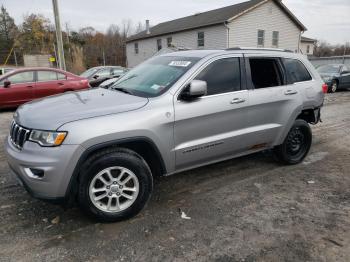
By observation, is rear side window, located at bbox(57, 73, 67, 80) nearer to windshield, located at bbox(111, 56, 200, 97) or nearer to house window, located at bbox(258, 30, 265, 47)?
windshield, located at bbox(111, 56, 200, 97)

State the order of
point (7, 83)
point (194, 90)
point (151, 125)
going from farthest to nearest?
point (7, 83) → point (194, 90) → point (151, 125)

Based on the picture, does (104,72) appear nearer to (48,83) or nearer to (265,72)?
(48,83)

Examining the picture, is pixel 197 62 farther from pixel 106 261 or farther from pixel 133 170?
pixel 106 261

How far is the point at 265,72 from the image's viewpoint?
4.21 meters

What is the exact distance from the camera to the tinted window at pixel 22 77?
909 centimetres

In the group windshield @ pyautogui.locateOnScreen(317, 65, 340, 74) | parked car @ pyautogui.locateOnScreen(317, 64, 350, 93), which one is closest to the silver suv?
parked car @ pyautogui.locateOnScreen(317, 64, 350, 93)

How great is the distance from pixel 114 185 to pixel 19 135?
107 centimetres

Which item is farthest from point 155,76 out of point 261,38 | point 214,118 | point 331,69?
point 261,38

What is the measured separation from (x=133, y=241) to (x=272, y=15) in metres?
26.9

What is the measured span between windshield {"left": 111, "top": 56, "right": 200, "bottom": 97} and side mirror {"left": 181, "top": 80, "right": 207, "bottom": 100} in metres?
0.21

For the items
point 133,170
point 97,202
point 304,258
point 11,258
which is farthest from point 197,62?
point 11,258

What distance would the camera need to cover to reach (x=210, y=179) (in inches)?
169

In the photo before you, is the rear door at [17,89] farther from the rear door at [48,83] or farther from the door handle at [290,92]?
the door handle at [290,92]

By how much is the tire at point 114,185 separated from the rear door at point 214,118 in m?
0.52
